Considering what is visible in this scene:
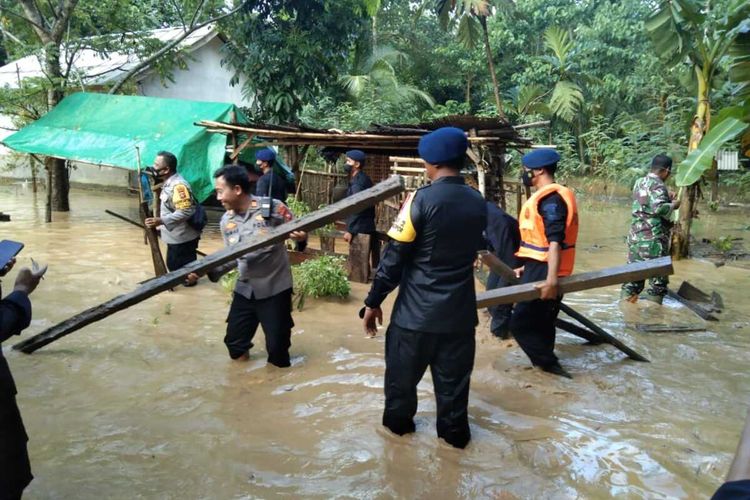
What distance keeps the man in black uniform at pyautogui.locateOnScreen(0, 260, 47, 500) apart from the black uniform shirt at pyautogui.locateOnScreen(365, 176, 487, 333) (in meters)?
1.76

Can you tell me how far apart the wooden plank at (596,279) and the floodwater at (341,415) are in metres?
0.88

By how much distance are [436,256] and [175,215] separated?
4.12m

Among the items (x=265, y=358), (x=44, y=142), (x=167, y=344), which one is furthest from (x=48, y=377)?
(x=44, y=142)

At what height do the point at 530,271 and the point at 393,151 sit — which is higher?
the point at 393,151

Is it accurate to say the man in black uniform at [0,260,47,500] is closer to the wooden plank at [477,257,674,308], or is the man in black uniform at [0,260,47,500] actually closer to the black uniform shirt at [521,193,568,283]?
the wooden plank at [477,257,674,308]

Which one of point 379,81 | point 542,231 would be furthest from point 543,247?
point 379,81

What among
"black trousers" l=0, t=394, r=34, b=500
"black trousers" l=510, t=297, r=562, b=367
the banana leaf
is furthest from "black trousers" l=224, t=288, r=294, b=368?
the banana leaf

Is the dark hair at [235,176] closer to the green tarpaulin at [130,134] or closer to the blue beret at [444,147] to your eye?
the blue beret at [444,147]

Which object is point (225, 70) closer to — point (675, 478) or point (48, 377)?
point (48, 377)

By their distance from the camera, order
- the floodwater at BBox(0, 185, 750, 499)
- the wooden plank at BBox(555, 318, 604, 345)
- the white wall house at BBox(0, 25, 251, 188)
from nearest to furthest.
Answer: the floodwater at BBox(0, 185, 750, 499), the wooden plank at BBox(555, 318, 604, 345), the white wall house at BBox(0, 25, 251, 188)

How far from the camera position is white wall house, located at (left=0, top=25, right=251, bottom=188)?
16.8 m

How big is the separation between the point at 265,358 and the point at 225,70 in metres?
16.2

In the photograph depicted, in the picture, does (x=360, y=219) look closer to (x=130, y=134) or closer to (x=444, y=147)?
(x=444, y=147)

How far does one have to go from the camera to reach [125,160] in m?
11.1
